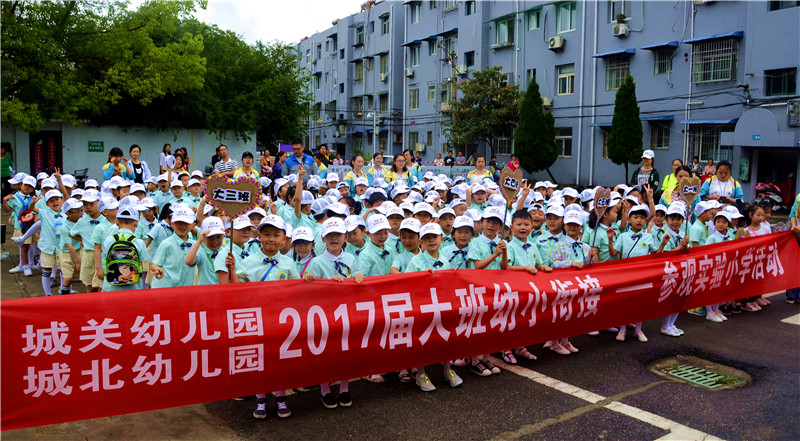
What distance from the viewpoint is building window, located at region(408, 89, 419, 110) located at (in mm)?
41688

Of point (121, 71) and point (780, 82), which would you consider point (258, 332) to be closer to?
point (121, 71)

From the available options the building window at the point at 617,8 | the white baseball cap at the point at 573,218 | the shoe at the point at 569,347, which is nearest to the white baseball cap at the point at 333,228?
the white baseball cap at the point at 573,218

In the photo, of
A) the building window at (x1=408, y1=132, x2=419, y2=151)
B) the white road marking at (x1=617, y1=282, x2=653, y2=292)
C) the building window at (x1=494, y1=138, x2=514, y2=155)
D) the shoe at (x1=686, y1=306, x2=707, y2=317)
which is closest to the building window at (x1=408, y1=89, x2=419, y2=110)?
the building window at (x1=408, y1=132, x2=419, y2=151)

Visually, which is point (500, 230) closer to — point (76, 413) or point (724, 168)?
point (76, 413)

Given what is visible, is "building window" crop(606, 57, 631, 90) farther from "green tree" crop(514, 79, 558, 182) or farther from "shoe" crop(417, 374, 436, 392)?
"shoe" crop(417, 374, 436, 392)

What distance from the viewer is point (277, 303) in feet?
15.8

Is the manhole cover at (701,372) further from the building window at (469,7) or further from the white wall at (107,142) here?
the building window at (469,7)

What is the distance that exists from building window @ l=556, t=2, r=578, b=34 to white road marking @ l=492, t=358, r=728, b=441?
26.4m

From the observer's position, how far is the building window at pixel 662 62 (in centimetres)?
2523

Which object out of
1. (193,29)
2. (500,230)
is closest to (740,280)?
(500,230)

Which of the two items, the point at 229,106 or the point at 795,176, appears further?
the point at 229,106

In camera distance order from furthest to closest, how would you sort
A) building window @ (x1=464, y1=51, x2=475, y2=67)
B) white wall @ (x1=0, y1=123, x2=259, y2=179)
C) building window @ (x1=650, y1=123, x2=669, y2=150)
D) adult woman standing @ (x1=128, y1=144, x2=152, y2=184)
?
building window @ (x1=464, y1=51, x2=475, y2=67)
building window @ (x1=650, y1=123, x2=669, y2=150)
white wall @ (x1=0, y1=123, x2=259, y2=179)
adult woman standing @ (x1=128, y1=144, x2=152, y2=184)

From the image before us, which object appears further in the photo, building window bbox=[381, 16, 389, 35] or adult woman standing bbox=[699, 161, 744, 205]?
building window bbox=[381, 16, 389, 35]

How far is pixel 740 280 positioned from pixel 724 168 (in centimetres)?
297
